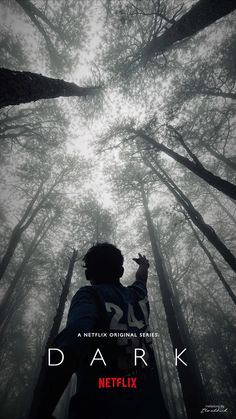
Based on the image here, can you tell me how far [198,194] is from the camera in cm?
1895

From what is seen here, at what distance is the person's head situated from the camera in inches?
77.6

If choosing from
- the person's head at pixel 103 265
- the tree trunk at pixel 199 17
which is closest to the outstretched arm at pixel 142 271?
the person's head at pixel 103 265

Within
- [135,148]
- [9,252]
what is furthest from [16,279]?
[135,148]

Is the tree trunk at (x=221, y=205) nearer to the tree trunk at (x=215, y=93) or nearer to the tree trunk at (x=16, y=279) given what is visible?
the tree trunk at (x=215, y=93)

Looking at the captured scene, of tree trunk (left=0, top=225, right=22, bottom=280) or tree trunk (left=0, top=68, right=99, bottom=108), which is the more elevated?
tree trunk (left=0, top=225, right=22, bottom=280)

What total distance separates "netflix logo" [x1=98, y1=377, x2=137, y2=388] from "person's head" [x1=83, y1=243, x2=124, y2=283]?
0.72m

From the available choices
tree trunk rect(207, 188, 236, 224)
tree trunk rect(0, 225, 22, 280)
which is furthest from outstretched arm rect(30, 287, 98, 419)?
tree trunk rect(207, 188, 236, 224)

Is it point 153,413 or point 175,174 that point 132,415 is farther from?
point 175,174

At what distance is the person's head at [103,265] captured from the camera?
6.47 feet

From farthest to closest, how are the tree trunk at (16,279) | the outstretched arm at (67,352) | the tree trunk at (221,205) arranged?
the tree trunk at (221,205) < the tree trunk at (16,279) < the outstretched arm at (67,352)

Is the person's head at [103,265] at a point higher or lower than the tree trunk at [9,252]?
lower

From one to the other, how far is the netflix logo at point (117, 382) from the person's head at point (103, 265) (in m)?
0.72

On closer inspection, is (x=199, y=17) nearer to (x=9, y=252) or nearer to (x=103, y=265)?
(x=103, y=265)

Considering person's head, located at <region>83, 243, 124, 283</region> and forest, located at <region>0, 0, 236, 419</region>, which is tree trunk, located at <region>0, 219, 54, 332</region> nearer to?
forest, located at <region>0, 0, 236, 419</region>
